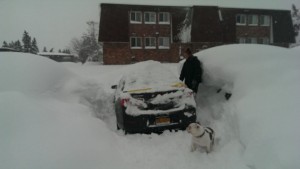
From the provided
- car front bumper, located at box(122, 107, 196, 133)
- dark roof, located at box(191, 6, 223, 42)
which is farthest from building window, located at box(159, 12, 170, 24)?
car front bumper, located at box(122, 107, 196, 133)

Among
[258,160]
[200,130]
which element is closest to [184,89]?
[200,130]

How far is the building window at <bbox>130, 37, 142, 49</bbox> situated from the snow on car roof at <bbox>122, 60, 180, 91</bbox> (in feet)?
76.2

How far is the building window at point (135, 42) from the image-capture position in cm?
3044

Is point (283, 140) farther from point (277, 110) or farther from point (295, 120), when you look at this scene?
point (277, 110)

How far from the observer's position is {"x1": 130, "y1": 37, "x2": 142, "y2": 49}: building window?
30438mm

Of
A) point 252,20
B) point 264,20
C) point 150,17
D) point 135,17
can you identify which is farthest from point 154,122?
point 264,20

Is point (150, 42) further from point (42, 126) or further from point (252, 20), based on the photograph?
point (42, 126)

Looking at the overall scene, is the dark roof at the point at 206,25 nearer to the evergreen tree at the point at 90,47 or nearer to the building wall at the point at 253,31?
the building wall at the point at 253,31

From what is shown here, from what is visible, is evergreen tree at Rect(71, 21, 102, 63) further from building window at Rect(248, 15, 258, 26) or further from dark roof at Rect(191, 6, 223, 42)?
building window at Rect(248, 15, 258, 26)

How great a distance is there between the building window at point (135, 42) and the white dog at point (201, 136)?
84.6ft

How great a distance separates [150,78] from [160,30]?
982 inches

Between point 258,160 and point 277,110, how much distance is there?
38.3 inches

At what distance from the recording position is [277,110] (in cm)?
457

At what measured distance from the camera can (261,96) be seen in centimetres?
527
